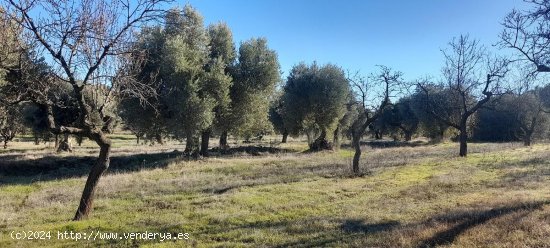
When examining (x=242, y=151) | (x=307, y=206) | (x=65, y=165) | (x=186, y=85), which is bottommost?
(x=65, y=165)

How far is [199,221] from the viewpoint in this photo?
1259 centimetres

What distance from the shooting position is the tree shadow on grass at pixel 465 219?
9.07 m

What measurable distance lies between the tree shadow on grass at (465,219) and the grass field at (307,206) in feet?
0.09

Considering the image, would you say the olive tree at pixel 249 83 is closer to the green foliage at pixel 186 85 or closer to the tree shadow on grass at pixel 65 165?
the green foliage at pixel 186 85

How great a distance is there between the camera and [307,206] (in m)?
14.7

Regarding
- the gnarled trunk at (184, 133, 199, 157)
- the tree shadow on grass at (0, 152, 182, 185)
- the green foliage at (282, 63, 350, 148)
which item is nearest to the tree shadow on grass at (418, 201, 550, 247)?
the tree shadow on grass at (0, 152, 182, 185)

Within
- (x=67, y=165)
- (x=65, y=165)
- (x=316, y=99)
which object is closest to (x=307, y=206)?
(x=67, y=165)

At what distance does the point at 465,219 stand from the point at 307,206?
545 cm

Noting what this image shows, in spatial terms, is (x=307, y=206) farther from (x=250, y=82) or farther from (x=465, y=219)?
(x=250, y=82)

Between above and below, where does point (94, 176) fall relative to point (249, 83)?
below

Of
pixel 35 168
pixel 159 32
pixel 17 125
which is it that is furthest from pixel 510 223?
Result: pixel 17 125

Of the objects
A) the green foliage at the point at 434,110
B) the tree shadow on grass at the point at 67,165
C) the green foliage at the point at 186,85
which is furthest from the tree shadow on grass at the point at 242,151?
the green foliage at the point at 434,110

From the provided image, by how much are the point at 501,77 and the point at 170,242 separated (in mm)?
30626

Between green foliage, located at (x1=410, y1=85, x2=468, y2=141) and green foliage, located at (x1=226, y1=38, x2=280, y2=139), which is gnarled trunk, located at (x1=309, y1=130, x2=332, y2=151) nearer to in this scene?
green foliage, located at (x1=226, y1=38, x2=280, y2=139)
